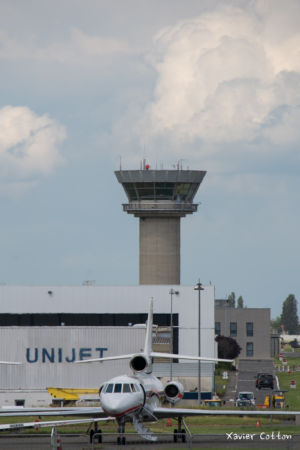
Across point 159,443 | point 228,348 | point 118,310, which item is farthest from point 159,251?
point 159,443

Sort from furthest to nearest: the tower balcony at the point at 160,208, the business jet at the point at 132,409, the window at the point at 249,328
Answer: the window at the point at 249,328 → the tower balcony at the point at 160,208 → the business jet at the point at 132,409

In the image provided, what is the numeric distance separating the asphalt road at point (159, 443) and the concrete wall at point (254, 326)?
131096 mm

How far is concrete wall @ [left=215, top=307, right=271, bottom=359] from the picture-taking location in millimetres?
175750

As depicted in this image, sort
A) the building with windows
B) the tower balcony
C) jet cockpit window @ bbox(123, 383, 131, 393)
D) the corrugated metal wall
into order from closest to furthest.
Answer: jet cockpit window @ bbox(123, 383, 131, 393) < the corrugated metal wall < the tower balcony < the building with windows

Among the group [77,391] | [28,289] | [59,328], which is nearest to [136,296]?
[28,289]

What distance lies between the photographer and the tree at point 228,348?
161 meters

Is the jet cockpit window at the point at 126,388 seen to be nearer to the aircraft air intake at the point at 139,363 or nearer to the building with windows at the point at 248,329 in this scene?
the aircraft air intake at the point at 139,363

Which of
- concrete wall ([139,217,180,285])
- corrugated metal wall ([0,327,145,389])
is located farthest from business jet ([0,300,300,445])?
concrete wall ([139,217,180,285])

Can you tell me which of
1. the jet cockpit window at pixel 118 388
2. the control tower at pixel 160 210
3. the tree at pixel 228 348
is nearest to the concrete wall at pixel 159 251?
the control tower at pixel 160 210

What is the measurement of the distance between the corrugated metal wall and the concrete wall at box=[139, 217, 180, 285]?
3560 centimetres

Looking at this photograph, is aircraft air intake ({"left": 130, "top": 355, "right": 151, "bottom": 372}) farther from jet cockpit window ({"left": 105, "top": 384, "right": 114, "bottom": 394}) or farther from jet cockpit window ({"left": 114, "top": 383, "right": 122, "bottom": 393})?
jet cockpit window ({"left": 105, "top": 384, "right": 114, "bottom": 394})

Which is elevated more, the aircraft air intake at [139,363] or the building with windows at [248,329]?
the building with windows at [248,329]

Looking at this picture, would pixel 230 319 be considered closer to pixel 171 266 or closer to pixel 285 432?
pixel 171 266

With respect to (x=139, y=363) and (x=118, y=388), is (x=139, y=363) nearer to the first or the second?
(x=139, y=363)
